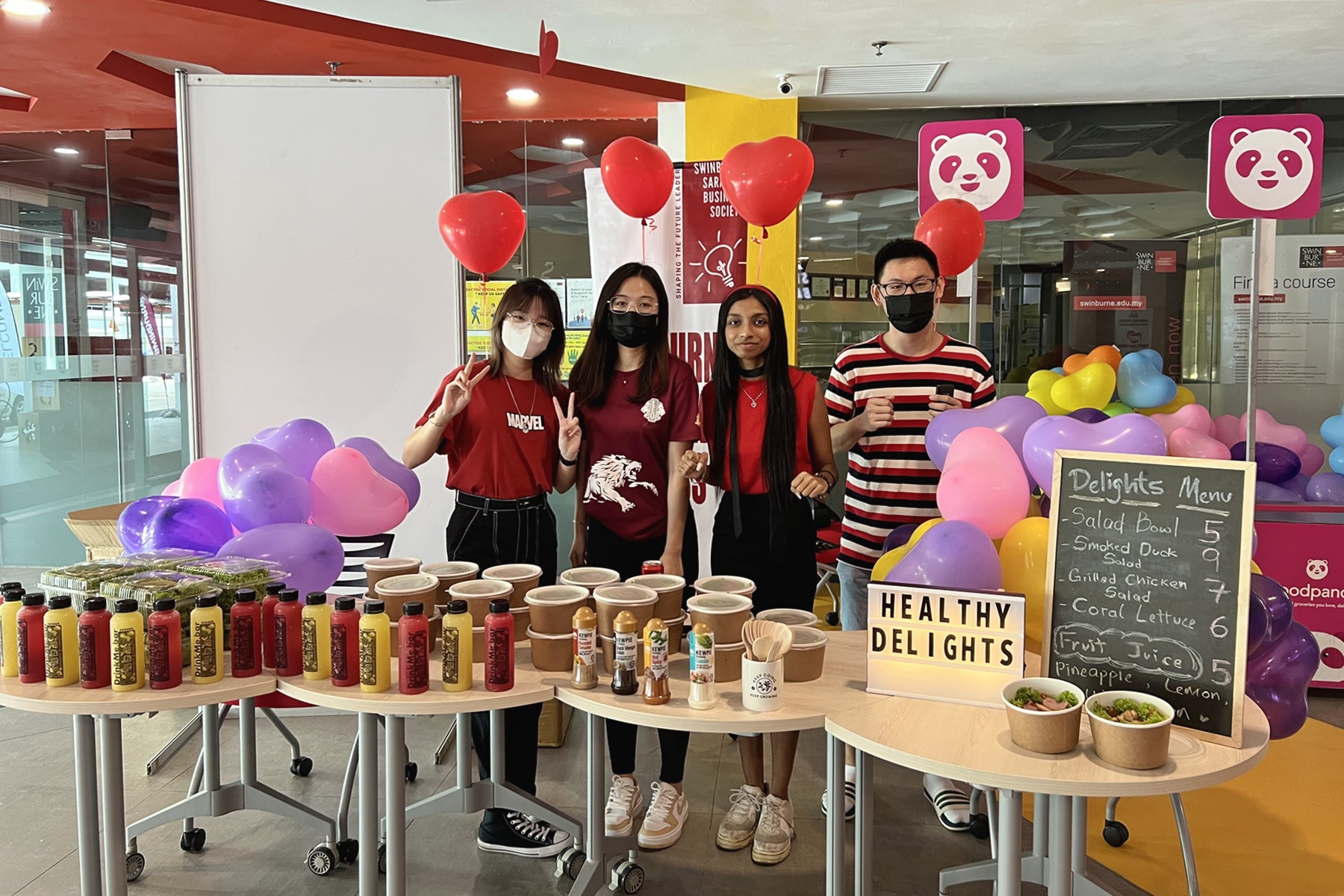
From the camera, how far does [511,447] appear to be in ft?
9.36

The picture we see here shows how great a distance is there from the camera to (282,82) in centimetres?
412

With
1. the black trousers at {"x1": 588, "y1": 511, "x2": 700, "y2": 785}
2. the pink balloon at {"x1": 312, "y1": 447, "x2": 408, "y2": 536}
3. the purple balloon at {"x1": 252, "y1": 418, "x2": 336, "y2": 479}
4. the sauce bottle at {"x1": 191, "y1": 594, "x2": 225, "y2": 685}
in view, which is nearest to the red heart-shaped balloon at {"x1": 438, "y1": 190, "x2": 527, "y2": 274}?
the purple balloon at {"x1": 252, "y1": 418, "x2": 336, "y2": 479}

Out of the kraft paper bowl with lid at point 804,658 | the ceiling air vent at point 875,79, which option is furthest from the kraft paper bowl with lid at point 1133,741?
the ceiling air vent at point 875,79

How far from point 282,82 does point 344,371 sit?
1274 mm

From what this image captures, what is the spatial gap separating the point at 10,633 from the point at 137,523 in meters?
0.52

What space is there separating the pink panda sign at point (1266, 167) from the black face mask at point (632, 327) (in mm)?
2372

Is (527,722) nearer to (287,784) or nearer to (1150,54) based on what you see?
(287,784)

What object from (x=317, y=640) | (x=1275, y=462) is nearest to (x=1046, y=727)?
(x=317, y=640)

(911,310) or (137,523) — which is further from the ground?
(911,310)

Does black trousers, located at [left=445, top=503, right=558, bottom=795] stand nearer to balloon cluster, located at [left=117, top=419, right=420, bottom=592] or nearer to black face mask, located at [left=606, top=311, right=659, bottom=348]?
balloon cluster, located at [left=117, top=419, right=420, bottom=592]

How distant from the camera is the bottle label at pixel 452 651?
1984 millimetres

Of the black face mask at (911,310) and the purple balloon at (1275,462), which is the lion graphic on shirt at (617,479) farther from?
the purple balloon at (1275,462)

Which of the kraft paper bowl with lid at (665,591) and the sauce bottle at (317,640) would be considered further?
the kraft paper bowl with lid at (665,591)

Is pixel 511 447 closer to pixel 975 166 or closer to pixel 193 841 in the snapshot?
pixel 193 841
